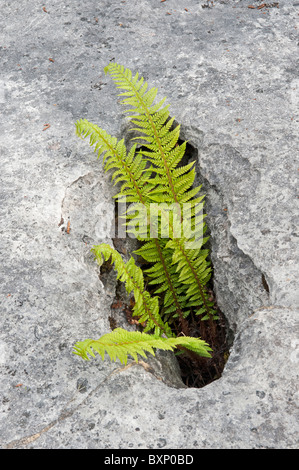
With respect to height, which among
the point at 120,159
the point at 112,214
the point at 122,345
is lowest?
the point at 112,214

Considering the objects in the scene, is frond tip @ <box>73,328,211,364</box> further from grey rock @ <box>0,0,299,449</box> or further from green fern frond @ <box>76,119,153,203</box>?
green fern frond @ <box>76,119,153,203</box>

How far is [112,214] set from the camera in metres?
3.53

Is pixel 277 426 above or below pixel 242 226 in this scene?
below

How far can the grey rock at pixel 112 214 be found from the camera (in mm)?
2414

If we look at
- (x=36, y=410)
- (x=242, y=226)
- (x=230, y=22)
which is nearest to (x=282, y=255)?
(x=242, y=226)

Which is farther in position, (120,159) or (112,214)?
(112,214)


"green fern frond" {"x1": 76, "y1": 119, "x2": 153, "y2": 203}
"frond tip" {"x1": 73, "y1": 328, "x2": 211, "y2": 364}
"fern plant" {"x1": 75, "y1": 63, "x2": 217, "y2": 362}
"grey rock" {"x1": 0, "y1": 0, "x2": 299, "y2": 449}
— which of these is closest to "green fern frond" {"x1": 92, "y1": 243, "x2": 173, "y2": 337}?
"fern plant" {"x1": 75, "y1": 63, "x2": 217, "y2": 362}

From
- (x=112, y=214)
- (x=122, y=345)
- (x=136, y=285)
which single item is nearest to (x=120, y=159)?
(x=112, y=214)

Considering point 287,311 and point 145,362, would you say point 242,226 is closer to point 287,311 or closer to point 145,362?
point 287,311

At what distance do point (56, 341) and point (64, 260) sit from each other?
595 mm

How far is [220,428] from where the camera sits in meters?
2.34

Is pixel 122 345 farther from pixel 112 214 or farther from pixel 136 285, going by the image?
pixel 112 214

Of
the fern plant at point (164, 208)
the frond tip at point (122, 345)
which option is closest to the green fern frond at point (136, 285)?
the fern plant at point (164, 208)
